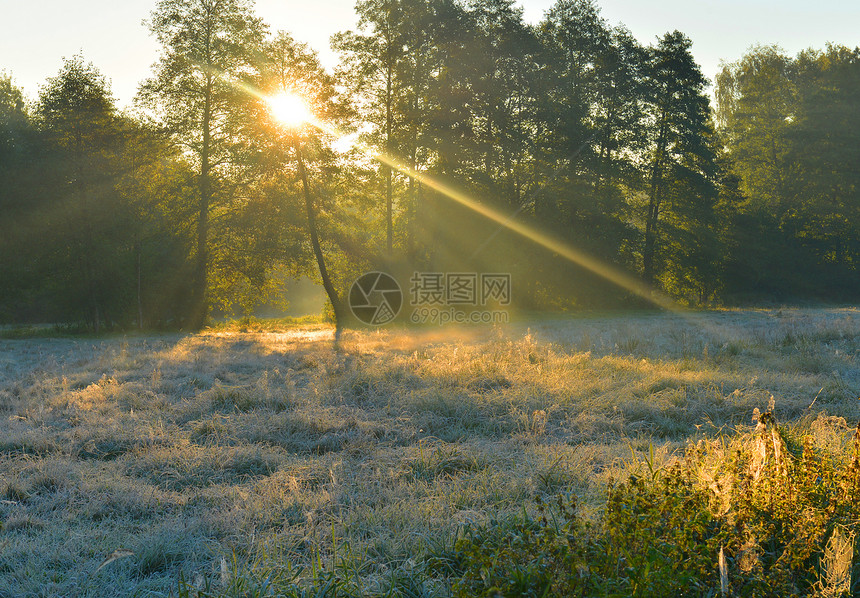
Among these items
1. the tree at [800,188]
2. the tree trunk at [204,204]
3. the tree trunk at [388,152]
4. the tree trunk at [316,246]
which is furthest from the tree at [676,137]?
the tree trunk at [204,204]

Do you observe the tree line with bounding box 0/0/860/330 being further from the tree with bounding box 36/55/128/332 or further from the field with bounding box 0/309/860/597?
the field with bounding box 0/309/860/597

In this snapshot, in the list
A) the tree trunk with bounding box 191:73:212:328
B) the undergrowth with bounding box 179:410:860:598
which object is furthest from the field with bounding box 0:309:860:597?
the tree trunk with bounding box 191:73:212:328

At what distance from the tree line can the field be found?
38.8ft

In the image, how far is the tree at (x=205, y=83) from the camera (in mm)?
20203

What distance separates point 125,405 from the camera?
6.95 metres

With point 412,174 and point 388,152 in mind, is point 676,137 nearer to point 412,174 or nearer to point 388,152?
point 412,174

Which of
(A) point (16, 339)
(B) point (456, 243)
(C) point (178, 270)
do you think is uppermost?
(B) point (456, 243)

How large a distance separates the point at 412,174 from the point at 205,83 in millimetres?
9320

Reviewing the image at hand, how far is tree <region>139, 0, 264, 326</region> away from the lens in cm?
2020

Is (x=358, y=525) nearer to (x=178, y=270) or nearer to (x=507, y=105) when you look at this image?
(x=178, y=270)

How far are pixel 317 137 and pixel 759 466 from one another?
20.6 m

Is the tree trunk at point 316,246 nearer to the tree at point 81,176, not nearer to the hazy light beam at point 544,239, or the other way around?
the hazy light beam at point 544,239

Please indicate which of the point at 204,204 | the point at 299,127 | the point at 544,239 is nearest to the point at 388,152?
the point at 299,127

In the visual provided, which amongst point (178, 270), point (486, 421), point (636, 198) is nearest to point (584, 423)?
point (486, 421)
